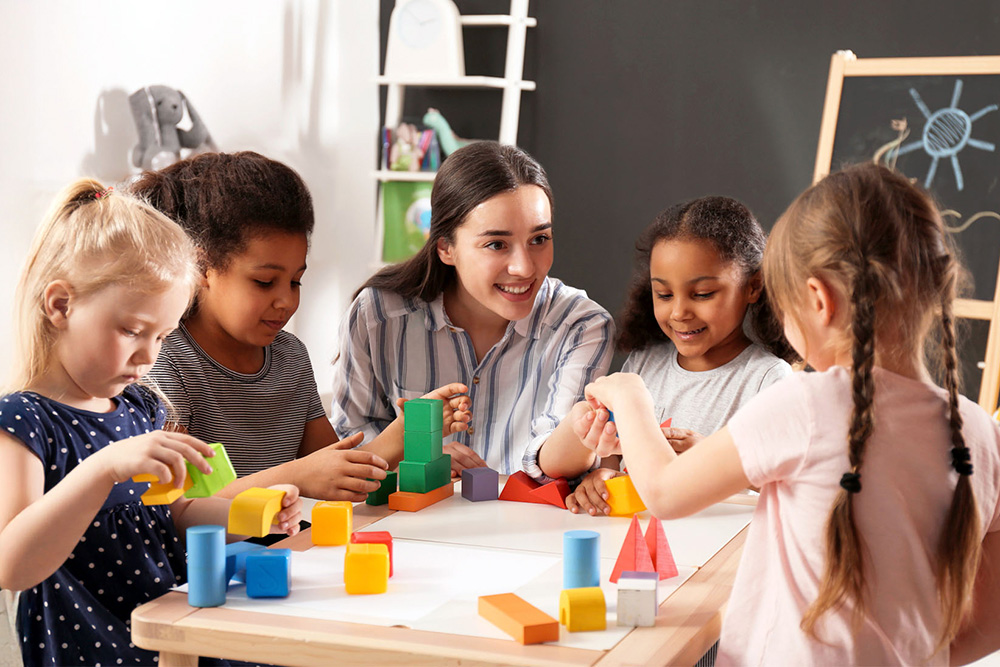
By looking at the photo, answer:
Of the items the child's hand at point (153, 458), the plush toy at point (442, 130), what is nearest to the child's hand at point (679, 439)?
the child's hand at point (153, 458)

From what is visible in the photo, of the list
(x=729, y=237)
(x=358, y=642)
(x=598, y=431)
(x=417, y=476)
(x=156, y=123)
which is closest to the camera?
(x=358, y=642)

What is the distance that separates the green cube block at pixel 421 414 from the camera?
160 cm

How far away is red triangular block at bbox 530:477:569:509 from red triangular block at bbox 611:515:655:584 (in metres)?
0.36

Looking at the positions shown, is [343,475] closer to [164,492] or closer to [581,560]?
[164,492]

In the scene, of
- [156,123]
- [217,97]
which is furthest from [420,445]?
[217,97]

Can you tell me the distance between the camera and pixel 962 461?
41.9 inches

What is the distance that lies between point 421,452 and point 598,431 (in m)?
0.30

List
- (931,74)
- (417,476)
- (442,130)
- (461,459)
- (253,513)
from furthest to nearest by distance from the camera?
(442,130)
(931,74)
(461,459)
(417,476)
(253,513)

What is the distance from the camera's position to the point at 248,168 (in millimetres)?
1974

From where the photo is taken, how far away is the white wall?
2.72 m

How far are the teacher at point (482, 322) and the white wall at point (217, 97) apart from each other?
1.13 meters

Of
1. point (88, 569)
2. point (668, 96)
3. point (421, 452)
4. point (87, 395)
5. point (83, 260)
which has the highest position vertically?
point (668, 96)

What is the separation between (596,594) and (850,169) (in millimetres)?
553

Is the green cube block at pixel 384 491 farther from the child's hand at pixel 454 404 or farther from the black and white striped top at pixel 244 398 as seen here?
the black and white striped top at pixel 244 398
